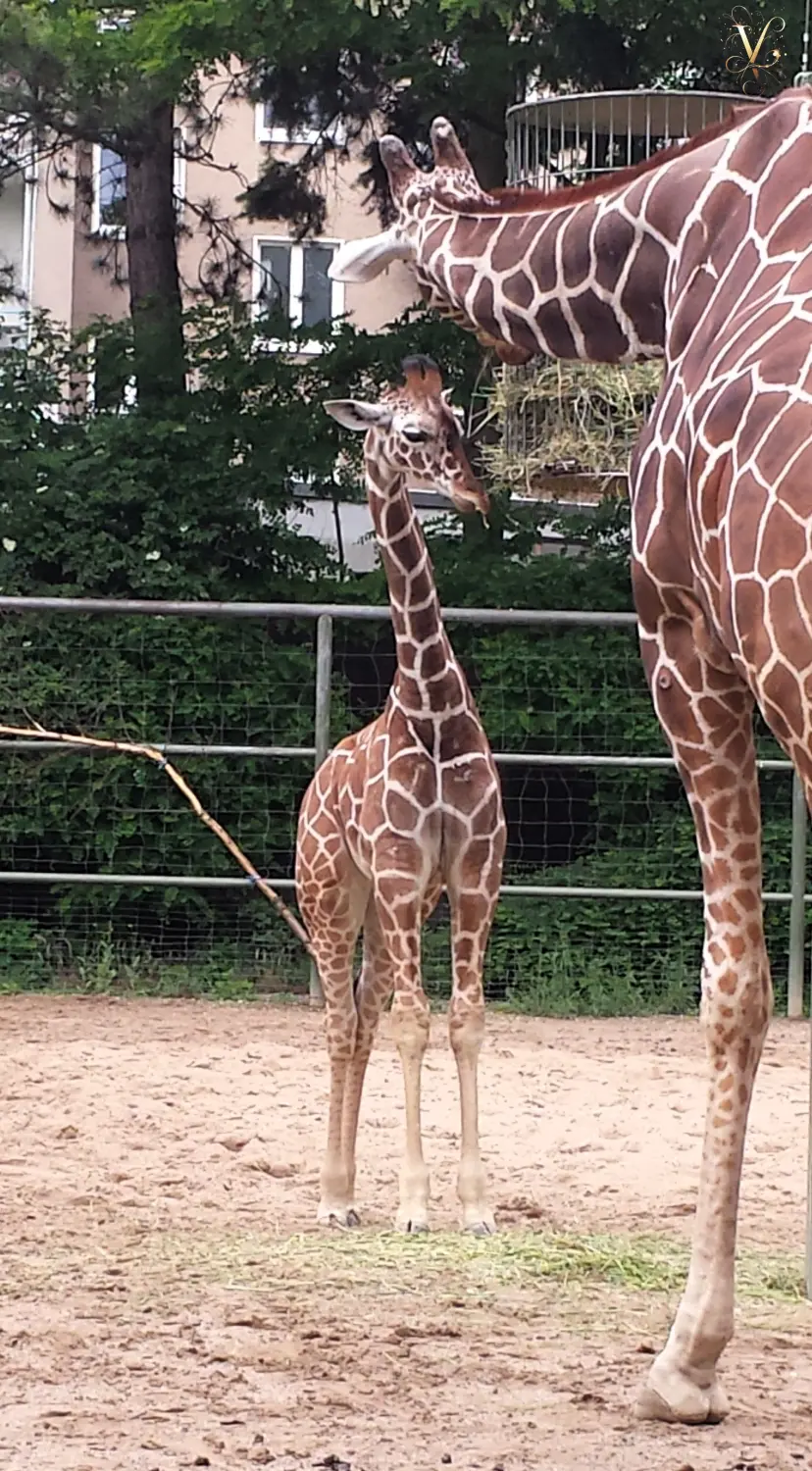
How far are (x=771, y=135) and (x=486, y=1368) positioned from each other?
237 cm

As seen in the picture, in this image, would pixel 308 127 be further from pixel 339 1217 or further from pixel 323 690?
pixel 339 1217

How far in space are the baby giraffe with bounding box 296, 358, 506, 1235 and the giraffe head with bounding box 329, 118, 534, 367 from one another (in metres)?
1.09

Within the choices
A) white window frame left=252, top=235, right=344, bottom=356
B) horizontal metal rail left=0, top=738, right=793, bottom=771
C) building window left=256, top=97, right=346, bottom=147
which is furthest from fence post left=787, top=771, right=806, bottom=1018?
building window left=256, top=97, right=346, bottom=147

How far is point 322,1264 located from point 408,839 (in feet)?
3.68

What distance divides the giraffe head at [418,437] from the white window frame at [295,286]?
3.81 ft

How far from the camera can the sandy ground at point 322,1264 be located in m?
3.27

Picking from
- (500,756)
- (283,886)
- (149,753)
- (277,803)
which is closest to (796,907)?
(500,756)

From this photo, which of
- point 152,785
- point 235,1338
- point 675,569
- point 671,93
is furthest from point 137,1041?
point 675,569

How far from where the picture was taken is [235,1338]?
389 centimetres

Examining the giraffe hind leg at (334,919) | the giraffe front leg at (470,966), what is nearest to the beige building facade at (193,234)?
the giraffe hind leg at (334,919)

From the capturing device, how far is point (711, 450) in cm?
283

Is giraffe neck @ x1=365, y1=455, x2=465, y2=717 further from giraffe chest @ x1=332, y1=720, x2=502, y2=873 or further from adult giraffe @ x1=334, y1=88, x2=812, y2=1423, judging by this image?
adult giraffe @ x1=334, y1=88, x2=812, y2=1423

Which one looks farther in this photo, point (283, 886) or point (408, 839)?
point (283, 886)

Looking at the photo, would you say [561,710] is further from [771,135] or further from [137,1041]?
[771,135]
